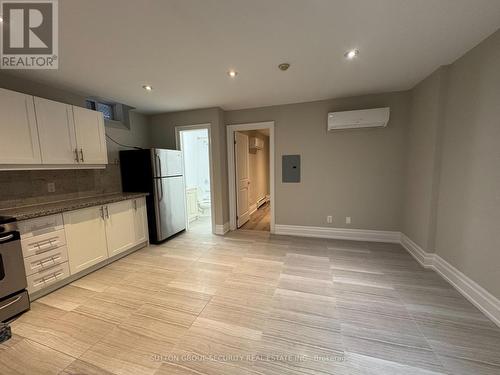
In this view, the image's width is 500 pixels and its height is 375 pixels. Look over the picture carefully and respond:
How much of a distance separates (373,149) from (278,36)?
8.22 feet

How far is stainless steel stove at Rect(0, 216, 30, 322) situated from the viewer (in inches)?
69.6

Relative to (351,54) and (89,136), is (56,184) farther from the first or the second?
(351,54)

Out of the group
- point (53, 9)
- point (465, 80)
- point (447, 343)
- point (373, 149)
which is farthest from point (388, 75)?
point (53, 9)

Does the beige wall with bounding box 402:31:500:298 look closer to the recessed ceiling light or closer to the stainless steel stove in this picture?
the recessed ceiling light

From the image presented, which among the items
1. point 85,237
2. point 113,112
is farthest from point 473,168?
point 113,112

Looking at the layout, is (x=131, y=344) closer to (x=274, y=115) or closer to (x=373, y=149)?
(x=274, y=115)

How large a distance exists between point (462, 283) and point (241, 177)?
11.8ft

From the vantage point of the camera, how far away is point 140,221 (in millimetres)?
3332

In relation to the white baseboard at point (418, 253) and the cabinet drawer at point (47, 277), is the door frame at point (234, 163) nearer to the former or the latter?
the white baseboard at point (418, 253)

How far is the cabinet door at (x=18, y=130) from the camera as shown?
6.57 feet

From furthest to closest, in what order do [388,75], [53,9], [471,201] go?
1. [388,75]
2. [471,201]
3. [53,9]

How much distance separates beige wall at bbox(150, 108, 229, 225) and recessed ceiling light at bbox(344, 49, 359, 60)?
→ 2.32m

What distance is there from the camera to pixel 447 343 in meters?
1.52

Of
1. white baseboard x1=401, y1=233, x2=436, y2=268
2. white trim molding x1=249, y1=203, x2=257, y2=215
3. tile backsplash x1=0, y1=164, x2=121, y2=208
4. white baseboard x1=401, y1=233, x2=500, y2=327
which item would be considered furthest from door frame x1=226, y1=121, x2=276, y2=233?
white baseboard x1=401, y1=233, x2=500, y2=327
